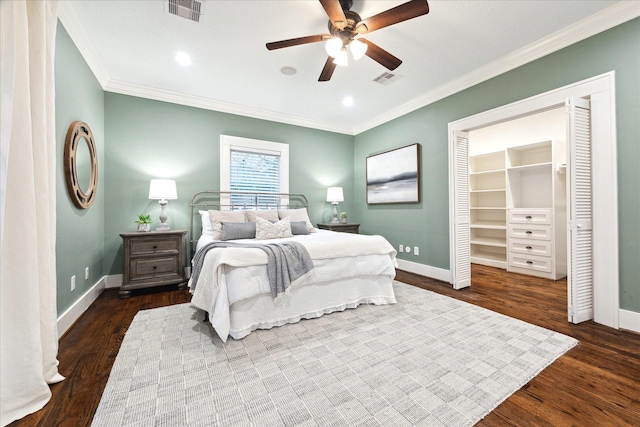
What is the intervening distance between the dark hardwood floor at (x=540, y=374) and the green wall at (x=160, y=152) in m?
1.26

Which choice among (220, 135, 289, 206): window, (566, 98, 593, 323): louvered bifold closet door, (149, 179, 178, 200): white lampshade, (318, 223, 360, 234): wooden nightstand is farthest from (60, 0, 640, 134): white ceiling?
(318, 223, 360, 234): wooden nightstand

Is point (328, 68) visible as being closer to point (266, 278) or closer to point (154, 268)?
point (266, 278)

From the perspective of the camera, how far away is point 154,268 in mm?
3408

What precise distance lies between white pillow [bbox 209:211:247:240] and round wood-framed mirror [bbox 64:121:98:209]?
1.31 m

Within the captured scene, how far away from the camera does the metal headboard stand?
4109 mm

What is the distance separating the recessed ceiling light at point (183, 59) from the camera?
2979 millimetres

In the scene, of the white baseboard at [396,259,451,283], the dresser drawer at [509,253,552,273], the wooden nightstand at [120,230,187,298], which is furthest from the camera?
the dresser drawer at [509,253,552,273]

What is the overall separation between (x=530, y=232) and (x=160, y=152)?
19.4 feet

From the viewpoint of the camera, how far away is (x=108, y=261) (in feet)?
11.8

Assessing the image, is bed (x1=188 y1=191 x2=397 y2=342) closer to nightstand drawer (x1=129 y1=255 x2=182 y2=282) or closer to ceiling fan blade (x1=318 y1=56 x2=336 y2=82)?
nightstand drawer (x1=129 y1=255 x2=182 y2=282)

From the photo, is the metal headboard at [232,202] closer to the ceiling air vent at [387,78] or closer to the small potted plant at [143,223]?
the small potted plant at [143,223]

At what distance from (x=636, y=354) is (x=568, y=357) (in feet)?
1.71

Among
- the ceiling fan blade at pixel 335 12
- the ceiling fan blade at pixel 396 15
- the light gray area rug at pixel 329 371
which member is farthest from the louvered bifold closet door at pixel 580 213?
the ceiling fan blade at pixel 335 12

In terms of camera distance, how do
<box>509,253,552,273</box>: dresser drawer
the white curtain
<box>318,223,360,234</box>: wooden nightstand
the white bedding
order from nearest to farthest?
the white curtain < the white bedding < <box>509,253,552,273</box>: dresser drawer < <box>318,223,360,234</box>: wooden nightstand
